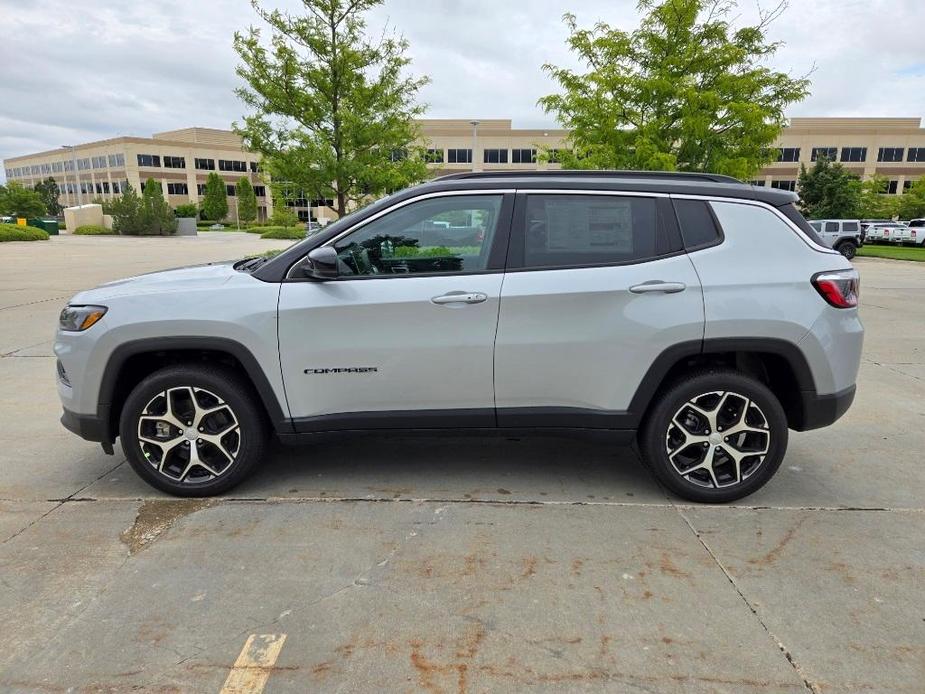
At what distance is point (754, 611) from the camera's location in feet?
8.54

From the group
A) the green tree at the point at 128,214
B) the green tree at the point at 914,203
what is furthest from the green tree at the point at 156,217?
the green tree at the point at 914,203

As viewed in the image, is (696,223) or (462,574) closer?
(462,574)

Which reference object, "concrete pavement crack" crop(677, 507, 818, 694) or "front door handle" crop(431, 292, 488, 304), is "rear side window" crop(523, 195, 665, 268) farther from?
"concrete pavement crack" crop(677, 507, 818, 694)

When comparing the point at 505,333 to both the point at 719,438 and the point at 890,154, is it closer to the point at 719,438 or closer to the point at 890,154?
the point at 719,438

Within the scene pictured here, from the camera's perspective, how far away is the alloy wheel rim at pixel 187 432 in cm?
350

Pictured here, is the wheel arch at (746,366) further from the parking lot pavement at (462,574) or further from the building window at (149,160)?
the building window at (149,160)

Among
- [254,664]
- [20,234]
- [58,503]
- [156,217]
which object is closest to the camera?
[254,664]

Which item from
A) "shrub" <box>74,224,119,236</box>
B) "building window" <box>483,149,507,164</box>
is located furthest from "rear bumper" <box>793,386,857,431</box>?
"building window" <box>483,149,507,164</box>

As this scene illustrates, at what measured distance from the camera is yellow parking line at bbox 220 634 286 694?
2.18 m

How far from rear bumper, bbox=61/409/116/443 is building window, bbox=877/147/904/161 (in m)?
85.8

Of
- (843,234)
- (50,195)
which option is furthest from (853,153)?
(50,195)

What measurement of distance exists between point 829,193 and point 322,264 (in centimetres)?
4734

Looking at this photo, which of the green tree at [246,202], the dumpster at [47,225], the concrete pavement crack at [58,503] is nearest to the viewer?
the concrete pavement crack at [58,503]

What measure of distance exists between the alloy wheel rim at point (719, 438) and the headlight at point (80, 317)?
3237 mm
